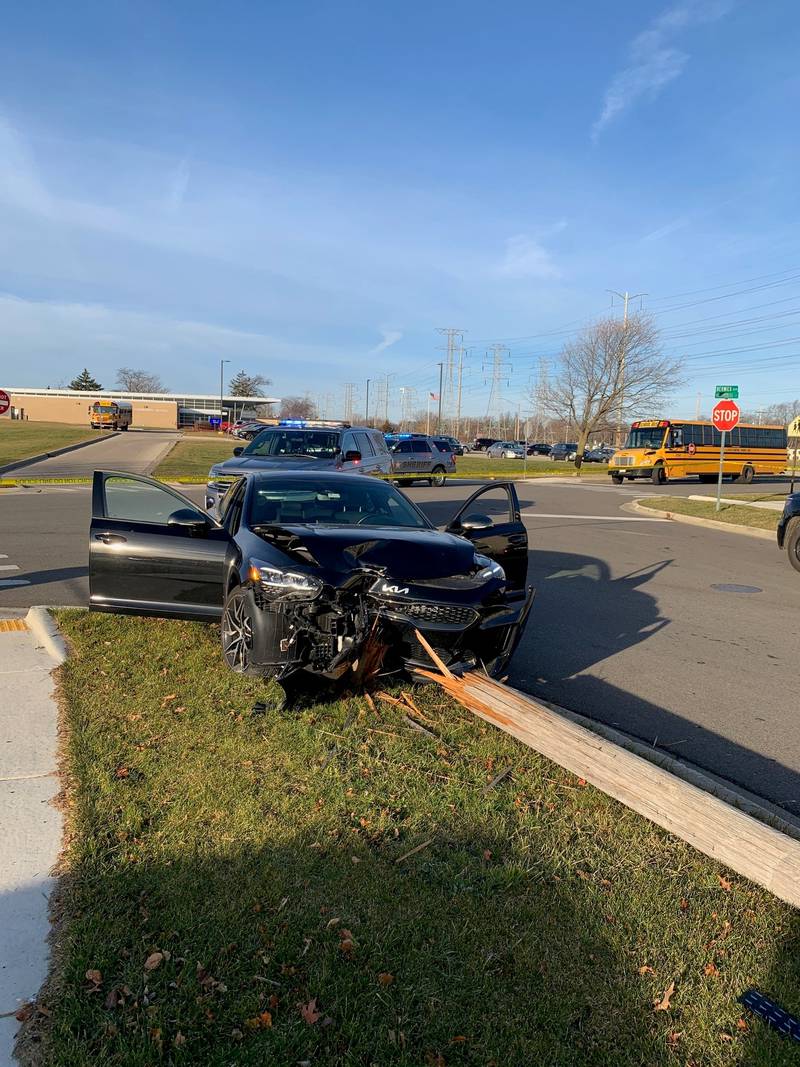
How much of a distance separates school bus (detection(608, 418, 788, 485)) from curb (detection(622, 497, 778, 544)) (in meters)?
15.6

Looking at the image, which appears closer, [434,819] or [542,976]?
[542,976]

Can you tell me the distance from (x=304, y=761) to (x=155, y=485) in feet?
11.1

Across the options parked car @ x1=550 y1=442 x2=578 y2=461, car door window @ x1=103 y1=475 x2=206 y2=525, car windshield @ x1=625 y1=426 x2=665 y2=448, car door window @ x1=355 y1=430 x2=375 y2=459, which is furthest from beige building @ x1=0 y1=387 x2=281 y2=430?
car door window @ x1=103 y1=475 x2=206 y2=525

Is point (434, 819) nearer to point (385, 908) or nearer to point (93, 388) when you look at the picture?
point (385, 908)

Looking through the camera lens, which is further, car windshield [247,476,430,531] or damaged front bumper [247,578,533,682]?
car windshield [247,476,430,531]

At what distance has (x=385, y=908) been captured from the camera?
304cm

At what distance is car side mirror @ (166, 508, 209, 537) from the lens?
6.21 m

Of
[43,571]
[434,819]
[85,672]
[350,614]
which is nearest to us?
[434,819]

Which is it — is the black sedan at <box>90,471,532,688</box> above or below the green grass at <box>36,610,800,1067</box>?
above

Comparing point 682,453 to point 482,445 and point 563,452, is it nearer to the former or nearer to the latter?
point 563,452

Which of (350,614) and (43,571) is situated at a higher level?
(350,614)

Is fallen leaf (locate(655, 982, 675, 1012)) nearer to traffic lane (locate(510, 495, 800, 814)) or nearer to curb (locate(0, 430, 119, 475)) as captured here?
traffic lane (locate(510, 495, 800, 814))

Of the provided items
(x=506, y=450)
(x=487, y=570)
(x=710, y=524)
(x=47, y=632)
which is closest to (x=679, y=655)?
(x=487, y=570)

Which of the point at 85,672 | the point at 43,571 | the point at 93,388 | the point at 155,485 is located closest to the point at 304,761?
the point at 85,672
